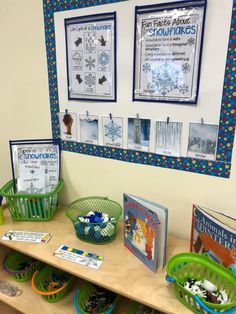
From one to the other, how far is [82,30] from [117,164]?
0.63 meters

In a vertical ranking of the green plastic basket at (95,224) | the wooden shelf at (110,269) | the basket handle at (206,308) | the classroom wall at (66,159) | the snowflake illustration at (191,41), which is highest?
the snowflake illustration at (191,41)

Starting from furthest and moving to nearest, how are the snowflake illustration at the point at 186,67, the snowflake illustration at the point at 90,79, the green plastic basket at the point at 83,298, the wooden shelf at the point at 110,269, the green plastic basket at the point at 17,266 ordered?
the green plastic basket at the point at 17,266, the snowflake illustration at the point at 90,79, the green plastic basket at the point at 83,298, the snowflake illustration at the point at 186,67, the wooden shelf at the point at 110,269

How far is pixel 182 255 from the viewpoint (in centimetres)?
99

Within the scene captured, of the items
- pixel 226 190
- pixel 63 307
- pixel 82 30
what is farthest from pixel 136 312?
pixel 82 30

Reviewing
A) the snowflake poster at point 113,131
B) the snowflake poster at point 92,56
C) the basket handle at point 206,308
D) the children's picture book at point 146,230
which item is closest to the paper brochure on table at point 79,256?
the children's picture book at point 146,230

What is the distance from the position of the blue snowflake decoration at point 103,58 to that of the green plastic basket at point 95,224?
64cm

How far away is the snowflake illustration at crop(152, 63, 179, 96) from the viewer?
3.46ft

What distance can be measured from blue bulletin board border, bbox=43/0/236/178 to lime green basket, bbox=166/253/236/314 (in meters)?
0.34

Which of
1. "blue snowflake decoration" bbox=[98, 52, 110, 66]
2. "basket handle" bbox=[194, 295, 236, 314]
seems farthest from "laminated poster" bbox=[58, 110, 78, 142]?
"basket handle" bbox=[194, 295, 236, 314]

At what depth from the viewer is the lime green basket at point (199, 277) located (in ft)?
2.64

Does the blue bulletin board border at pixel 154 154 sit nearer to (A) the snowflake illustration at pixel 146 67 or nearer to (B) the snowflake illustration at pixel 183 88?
(B) the snowflake illustration at pixel 183 88

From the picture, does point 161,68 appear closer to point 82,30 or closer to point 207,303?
point 82,30

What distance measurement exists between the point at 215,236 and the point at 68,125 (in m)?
0.85

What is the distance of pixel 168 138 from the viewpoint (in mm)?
1128
